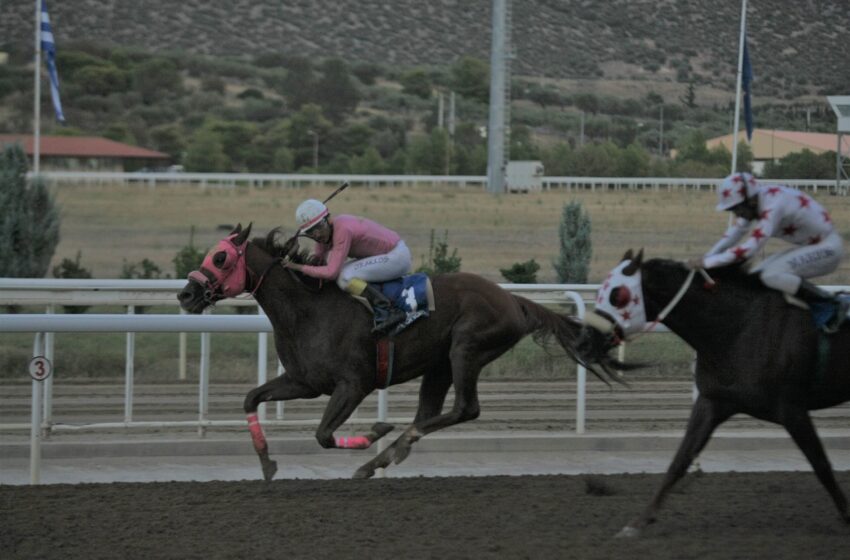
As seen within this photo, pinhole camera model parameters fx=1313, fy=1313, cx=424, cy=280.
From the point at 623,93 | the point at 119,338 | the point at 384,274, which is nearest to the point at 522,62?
the point at 623,93

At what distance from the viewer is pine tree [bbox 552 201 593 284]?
16688 millimetres

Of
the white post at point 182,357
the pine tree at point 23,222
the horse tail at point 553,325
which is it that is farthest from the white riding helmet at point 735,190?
the pine tree at point 23,222

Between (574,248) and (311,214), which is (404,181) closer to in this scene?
(574,248)

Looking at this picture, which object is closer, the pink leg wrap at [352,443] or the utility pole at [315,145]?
the pink leg wrap at [352,443]

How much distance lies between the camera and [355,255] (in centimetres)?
718

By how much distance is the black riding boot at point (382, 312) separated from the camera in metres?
6.88

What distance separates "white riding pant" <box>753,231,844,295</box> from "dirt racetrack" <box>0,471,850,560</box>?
1.05 m

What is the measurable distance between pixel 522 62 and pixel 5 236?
89.4 ft

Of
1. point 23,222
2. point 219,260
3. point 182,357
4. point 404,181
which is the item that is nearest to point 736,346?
point 219,260

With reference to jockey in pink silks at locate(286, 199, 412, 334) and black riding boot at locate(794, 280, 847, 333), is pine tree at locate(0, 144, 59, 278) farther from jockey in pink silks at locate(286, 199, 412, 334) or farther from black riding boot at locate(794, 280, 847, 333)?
black riding boot at locate(794, 280, 847, 333)

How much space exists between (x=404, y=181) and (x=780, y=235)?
2542 centimetres

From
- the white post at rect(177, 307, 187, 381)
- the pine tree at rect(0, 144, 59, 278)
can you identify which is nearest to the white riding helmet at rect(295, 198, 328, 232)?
the white post at rect(177, 307, 187, 381)

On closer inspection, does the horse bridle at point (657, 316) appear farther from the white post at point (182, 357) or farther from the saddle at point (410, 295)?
the white post at point (182, 357)

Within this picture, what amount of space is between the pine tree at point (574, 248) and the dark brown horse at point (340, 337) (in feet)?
31.1
